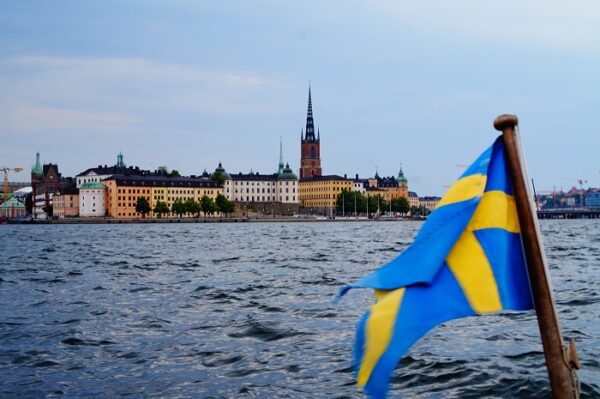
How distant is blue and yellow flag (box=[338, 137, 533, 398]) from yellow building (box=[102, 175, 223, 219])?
170532 millimetres

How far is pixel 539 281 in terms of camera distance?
11.7ft

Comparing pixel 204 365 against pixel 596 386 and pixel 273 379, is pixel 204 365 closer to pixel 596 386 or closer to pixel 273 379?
pixel 273 379

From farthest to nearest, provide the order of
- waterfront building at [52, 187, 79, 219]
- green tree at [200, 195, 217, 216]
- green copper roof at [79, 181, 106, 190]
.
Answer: waterfront building at [52, 187, 79, 219] → green copper roof at [79, 181, 106, 190] → green tree at [200, 195, 217, 216]

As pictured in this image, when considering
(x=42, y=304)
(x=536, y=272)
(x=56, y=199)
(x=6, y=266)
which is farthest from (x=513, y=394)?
(x=56, y=199)

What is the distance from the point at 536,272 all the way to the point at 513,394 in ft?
18.8

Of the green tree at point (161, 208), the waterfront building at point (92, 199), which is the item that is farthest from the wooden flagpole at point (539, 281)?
the waterfront building at point (92, 199)

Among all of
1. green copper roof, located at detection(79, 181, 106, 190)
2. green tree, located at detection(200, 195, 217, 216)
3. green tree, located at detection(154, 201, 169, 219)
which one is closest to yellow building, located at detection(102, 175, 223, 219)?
green copper roof, located at detection(79, 181, 106, 190)

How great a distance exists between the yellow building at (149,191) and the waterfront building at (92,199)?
125 cm

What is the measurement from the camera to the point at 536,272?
140 inches

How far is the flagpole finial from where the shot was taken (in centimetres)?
355

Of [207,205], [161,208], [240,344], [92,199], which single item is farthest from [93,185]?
[240,344]

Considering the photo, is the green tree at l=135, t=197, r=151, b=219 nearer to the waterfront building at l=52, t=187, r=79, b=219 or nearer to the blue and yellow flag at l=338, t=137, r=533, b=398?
the waterfront building at l=52, t=187, r=79, b=219

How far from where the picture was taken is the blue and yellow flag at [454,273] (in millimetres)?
3525

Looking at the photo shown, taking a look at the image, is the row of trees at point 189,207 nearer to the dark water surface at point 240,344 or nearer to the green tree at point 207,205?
the green tree at point 207,205
